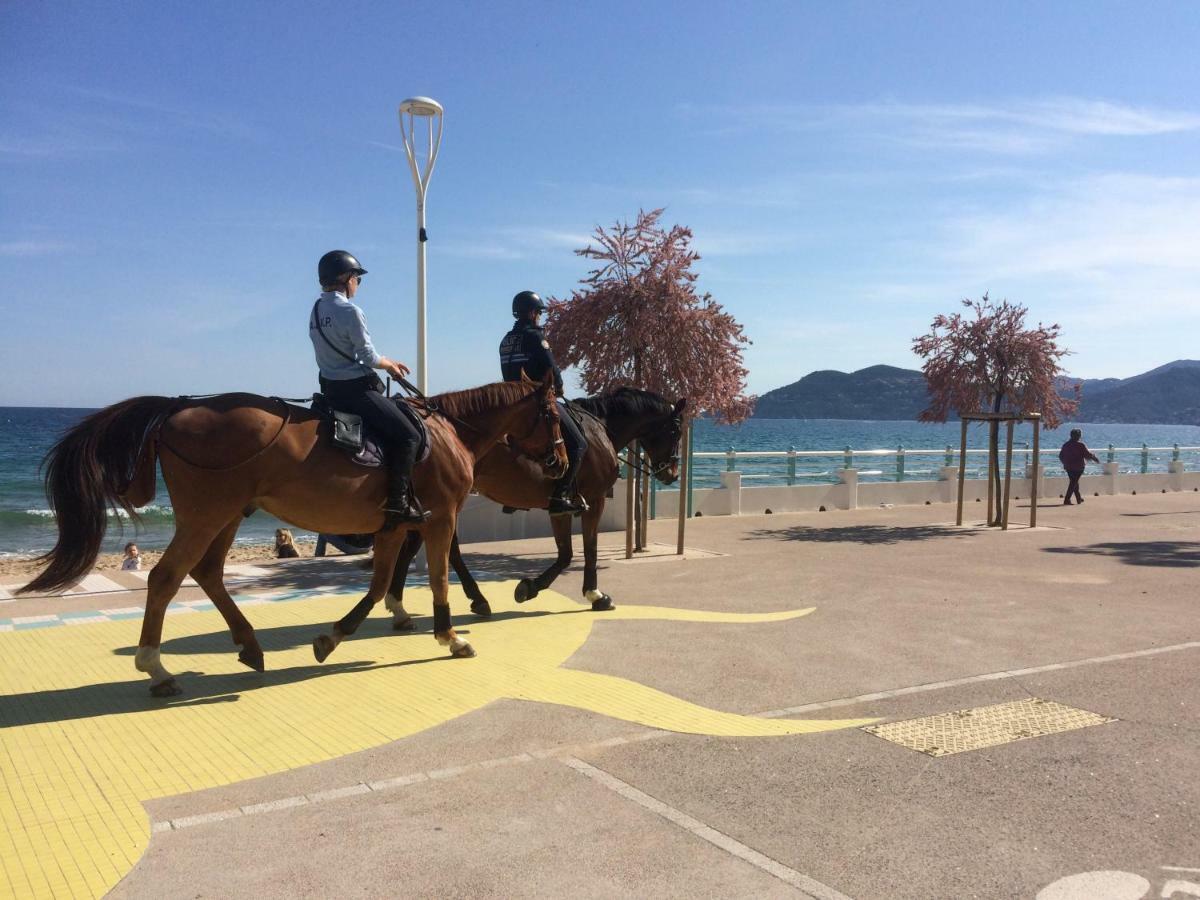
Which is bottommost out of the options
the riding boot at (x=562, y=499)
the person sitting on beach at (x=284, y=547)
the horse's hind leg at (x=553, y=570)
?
the person sitting on beach at (x=284, y=547)

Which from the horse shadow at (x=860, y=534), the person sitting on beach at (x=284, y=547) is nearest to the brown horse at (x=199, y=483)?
the person sitting on beach at (x=284, y=547)

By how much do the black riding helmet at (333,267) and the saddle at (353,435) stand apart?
2.62 ft

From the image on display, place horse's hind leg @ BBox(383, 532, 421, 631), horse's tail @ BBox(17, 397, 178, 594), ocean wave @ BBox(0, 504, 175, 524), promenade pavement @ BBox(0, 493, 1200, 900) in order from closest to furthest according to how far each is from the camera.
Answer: promenade pavement @ BBox(0, 493, 1200, 900) → horse's tail @ BBox(17, 397, 178, 594) → horse's hind leg @ BBox(383, 532, 421, 631) → ocean wave @ BBox(0, 504, 175, 524)

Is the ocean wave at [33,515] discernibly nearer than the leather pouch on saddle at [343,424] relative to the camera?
No

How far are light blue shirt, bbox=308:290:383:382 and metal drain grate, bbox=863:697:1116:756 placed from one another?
3.93 meters

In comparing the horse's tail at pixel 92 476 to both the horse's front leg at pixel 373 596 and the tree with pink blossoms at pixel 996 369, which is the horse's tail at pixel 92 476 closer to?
the horse's front leg at pixel 373 596

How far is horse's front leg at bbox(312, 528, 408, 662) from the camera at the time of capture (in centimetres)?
657

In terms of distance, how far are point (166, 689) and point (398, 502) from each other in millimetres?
1838

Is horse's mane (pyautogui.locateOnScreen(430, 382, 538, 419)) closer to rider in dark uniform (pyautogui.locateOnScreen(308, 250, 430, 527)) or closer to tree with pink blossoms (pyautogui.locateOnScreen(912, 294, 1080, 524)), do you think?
rider in dark uniform (pyautogui.locateOnScreen(308, 250, 430, 527))

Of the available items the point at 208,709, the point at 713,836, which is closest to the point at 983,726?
the point at 713,836

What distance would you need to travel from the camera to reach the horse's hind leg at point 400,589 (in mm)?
8070

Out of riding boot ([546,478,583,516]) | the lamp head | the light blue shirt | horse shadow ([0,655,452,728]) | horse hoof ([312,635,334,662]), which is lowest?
horse shadow ([0,655,452,728])

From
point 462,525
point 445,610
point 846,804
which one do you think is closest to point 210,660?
point 445,610

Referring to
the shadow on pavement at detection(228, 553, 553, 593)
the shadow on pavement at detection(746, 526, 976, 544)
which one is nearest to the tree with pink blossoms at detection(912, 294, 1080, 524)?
the shadow on pavement at detection(746, 526, 976, 544)
